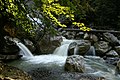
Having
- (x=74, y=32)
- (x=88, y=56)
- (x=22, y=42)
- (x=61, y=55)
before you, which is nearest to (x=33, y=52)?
(x=22, y=42)

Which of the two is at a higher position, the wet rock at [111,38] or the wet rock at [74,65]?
the wet rock at [74,65]

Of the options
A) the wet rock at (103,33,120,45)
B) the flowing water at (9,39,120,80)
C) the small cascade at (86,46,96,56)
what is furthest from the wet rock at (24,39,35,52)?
the wet rock at (103,33,120,45)

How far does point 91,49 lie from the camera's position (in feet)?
40.0

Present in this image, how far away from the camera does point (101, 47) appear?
1227cm

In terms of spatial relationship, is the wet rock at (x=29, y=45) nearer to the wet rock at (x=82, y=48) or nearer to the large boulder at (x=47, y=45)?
the large boulder at (x=47, y=45)

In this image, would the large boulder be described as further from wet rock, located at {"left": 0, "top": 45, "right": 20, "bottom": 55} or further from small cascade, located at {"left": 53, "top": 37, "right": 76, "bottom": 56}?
wet rock, located at {"left": 0, "top": 45, "right": 20, "bottom": 55}

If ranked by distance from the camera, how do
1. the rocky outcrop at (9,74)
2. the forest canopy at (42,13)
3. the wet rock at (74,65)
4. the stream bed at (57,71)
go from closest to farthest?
the forest canopy at (42,13) → the rocky outcrop at (9,74) → the stream bed at (57,71) → the wet rock at (74,65)

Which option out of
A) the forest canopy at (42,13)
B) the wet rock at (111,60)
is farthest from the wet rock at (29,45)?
the forest canopy at (42,13)

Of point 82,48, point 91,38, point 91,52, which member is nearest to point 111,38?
point 91,38

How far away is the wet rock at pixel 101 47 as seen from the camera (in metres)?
12.0

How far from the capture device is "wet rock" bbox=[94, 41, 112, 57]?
1195 centimetres

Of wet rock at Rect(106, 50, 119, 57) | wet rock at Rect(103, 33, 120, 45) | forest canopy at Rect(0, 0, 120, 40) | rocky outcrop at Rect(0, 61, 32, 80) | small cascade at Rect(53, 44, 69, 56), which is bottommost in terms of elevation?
wet rock at Rect(106, 50, 119, 57)

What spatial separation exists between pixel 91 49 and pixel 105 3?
678 centimetres

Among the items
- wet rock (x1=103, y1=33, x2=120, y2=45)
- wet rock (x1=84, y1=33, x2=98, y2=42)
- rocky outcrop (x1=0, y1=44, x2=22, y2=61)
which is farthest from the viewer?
wet rock (x1=84, y1=33, x2=98, y2=42)
